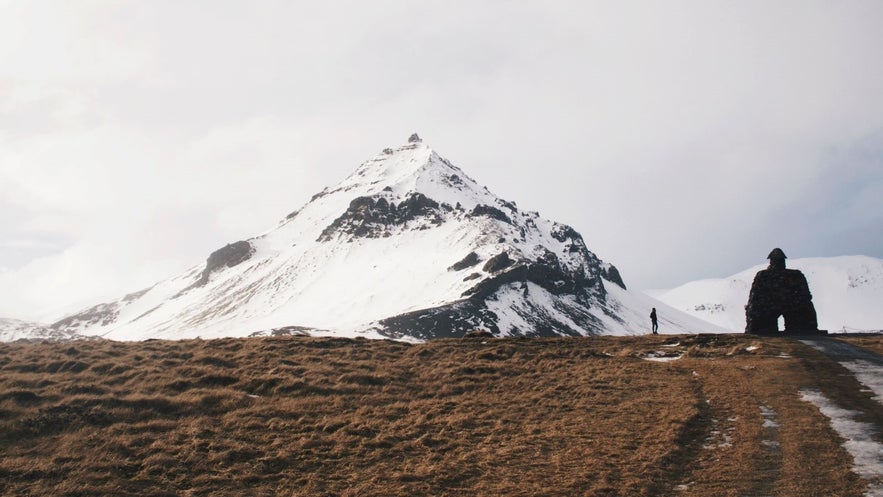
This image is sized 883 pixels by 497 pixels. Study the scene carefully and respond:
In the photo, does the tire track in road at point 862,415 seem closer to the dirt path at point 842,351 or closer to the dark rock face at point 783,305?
the dirt path at point 842,351

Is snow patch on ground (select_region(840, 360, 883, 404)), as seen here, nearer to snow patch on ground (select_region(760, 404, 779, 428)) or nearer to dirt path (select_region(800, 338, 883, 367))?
dirt path (select_region(800, 338, 883, 367))

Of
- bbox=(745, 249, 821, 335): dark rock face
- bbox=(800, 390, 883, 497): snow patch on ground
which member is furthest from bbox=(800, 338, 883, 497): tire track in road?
bbox=(745, 249, 821, 335): dark rock face

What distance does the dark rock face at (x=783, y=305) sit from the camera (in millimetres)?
41812

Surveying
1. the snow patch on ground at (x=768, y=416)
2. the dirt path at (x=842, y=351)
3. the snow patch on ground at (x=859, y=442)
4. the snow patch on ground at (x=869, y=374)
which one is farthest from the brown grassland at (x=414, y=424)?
the dirt path at (x=842, y=351)

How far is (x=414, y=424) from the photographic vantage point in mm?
19938

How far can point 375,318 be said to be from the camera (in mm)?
193625

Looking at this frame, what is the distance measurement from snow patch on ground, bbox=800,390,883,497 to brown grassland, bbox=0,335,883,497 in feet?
0.96

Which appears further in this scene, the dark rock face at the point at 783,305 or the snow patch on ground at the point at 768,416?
the dark rock face at the point at 783,305

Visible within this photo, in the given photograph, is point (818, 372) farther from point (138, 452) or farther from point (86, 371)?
point (86, 371)

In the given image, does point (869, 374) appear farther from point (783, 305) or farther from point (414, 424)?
point (414, 424)

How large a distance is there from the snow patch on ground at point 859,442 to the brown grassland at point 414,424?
0.96 ft

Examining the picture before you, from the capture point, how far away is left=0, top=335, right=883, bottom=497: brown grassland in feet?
48.6

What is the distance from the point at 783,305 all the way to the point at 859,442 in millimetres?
28342

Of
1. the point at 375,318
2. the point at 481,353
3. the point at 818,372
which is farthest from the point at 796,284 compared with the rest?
the point at 375,318
